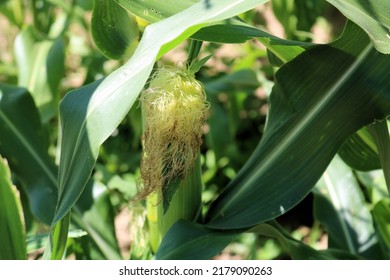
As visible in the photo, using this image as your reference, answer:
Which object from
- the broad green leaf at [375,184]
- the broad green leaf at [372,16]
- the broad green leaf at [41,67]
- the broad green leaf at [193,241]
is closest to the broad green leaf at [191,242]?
the broad green leaf at [193,241]

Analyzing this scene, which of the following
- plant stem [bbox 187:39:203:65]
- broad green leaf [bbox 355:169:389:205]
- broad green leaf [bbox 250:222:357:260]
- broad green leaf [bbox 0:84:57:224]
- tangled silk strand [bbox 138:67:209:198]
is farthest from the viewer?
broad green leaf [bbox 355:169:389:205]

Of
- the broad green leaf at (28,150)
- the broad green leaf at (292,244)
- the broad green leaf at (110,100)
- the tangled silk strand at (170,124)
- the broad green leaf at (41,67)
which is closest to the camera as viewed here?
the broad green leaf at (110,100)

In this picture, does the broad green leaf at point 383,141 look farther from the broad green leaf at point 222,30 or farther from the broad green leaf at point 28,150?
the broad green leaf at point 28,150

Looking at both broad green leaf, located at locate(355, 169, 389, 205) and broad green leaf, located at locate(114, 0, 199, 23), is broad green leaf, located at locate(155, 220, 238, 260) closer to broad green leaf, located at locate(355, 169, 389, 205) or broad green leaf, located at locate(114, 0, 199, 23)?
broad green leaf, located at locate(114, 0, 199, 23)

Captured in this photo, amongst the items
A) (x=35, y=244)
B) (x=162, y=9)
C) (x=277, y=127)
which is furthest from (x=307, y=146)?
(x=35, y=244)

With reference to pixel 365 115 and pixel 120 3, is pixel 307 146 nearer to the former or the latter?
pixel 365 115

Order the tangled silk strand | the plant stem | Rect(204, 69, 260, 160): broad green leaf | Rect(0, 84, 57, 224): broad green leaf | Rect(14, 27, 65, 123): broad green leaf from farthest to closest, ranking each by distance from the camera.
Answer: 1. Rect(204, 69, 260, 160): broad green leaf
2. Rect(14, 27, 65, 123): broad green leaf
3. Rect(0, 84, 57, 224): broad green leaf
4. the plant stem
5. the tangled silk strand

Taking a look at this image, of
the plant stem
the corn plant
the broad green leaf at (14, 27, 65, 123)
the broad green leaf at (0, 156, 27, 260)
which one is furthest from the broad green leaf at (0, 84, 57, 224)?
the plant stem
